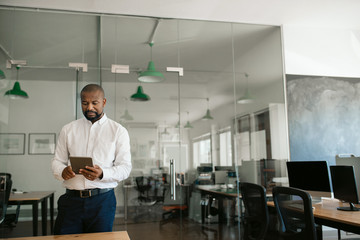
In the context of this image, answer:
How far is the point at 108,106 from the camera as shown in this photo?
418 cm

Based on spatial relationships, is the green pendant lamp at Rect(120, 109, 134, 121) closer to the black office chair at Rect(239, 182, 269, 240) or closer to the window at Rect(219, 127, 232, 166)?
the window at Rect(219, 127, 232, 166)

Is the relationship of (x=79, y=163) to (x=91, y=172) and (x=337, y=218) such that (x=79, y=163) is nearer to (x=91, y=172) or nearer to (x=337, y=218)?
(x=91, y=172)

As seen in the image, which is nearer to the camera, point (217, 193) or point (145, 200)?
point (145, 200)

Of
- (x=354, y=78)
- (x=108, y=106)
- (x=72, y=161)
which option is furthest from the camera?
(x=354, y=78)

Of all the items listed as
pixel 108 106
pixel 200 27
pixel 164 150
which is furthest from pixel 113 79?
pixel 200 27

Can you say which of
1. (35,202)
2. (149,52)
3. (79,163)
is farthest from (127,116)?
(79,163)

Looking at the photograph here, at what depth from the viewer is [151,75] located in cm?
441

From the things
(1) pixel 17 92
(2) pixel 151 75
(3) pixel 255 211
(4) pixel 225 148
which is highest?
(2) pixel 151 75

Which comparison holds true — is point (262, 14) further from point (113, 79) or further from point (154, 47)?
point (113, 79)

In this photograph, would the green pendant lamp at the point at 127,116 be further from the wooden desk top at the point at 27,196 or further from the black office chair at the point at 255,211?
the black office chair at the point at 255,211

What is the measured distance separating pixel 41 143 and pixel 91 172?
82.6 inches

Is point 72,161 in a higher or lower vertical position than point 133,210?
higher

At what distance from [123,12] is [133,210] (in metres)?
2.65

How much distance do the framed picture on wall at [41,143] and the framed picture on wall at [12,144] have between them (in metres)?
0.10
